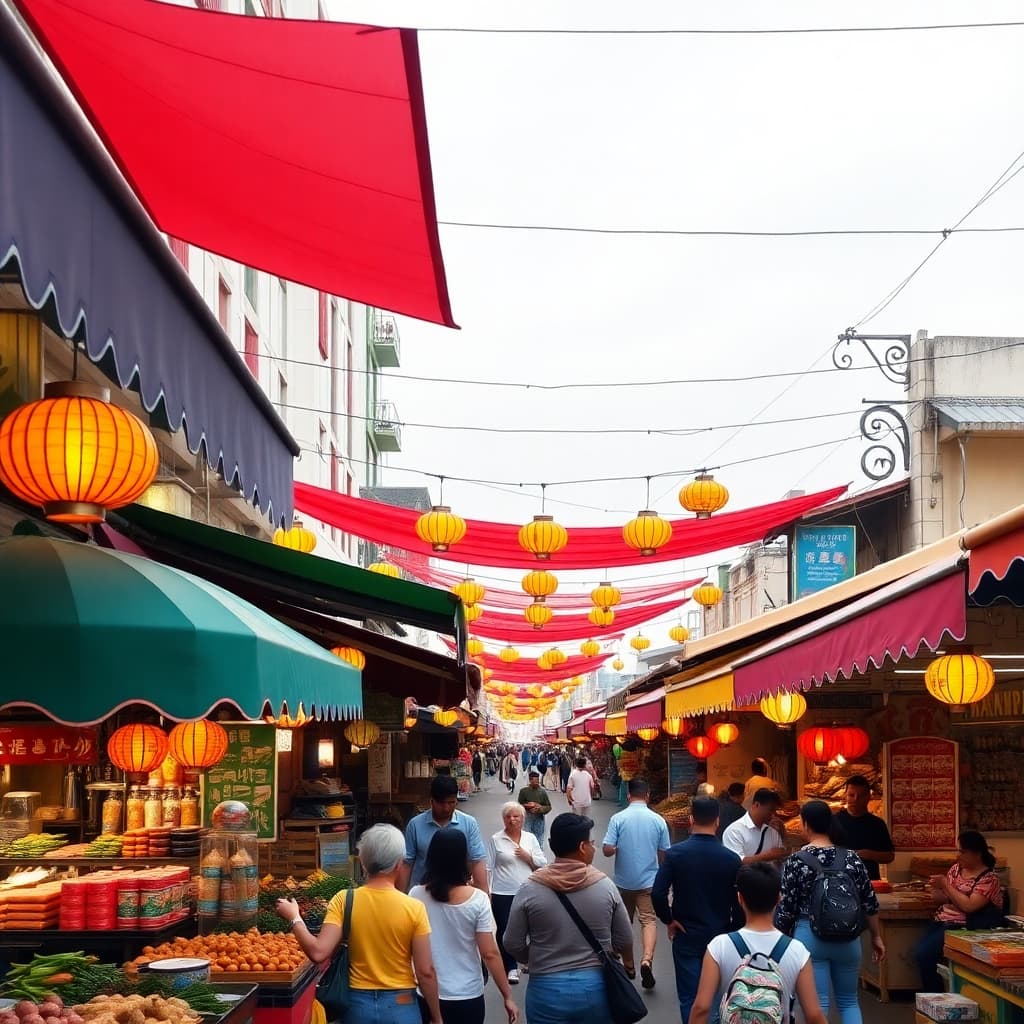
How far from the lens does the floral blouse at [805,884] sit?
7.68 m

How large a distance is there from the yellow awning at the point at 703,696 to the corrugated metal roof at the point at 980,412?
10030 millimetres

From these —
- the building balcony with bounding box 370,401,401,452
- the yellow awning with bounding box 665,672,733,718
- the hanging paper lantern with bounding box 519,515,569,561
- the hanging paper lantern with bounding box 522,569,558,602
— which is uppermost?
the building balcony with bounding box 370,401,401,452

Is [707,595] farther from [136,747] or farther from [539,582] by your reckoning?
[136,747]

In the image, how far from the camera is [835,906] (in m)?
7.47

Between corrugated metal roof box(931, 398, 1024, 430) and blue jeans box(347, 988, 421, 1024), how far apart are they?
760 inches

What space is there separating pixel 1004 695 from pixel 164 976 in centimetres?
1049

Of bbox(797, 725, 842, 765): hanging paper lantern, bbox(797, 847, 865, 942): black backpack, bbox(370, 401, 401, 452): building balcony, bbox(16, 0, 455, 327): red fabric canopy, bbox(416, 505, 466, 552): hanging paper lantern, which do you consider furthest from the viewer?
bbox(370, 401, 401, 452): building balcony

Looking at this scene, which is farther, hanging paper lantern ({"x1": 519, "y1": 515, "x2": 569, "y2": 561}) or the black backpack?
hanging paper lantern ({"x1": 519, "y1": 515, "x2": 569, "y2": 561})

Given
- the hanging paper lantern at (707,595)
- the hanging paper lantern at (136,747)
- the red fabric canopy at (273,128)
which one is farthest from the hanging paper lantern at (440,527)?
the hanging paper lantern at (707,595)

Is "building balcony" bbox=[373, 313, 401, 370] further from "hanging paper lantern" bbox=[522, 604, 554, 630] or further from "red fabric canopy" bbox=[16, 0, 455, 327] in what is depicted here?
"red fabric canopy" bbox=[16, 0, 455, 327]

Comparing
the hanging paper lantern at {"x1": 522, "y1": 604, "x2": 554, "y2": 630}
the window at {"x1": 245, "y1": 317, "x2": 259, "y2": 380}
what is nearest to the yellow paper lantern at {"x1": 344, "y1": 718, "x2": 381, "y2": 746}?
the window at {"x1": 245, "y1": 317, "x2": 259, "y2": 380}

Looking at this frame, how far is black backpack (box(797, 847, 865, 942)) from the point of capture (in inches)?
294

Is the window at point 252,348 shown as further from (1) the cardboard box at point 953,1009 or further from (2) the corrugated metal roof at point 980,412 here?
(1) the cardboard box at point 953,1009

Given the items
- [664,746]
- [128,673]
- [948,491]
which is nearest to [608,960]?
[128,673]
